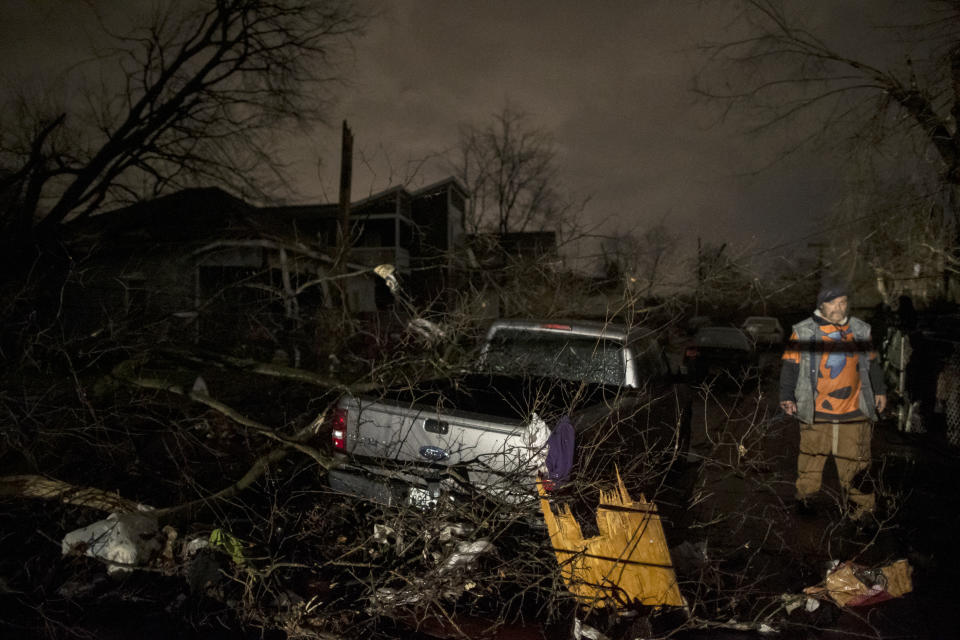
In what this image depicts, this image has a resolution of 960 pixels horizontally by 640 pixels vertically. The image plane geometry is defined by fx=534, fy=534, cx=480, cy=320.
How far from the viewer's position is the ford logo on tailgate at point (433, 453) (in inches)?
130

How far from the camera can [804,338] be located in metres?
4.09

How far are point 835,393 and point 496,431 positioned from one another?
2.67 m

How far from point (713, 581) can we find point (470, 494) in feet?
4.73

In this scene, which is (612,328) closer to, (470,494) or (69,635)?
(470,494)

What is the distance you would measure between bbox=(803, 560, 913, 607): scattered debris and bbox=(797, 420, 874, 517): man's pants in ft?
3.17

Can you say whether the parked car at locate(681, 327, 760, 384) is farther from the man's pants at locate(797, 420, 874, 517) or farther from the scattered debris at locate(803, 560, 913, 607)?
the scattered debris at locate(803, 560, 913, 607)

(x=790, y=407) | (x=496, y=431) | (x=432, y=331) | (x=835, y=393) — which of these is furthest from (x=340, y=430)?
(x=835, y=393)

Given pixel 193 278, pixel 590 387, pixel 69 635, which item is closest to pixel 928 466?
pixel 590 387

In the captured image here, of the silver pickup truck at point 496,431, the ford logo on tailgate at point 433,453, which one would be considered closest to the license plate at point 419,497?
the silver pickup truck at point 496,431

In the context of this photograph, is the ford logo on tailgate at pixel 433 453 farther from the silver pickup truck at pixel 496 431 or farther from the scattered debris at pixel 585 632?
the scattered debris at pixel 585 632

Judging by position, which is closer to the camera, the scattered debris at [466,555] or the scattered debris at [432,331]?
the scattered debris at [466,555]

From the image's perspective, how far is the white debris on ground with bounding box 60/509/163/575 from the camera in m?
3.24

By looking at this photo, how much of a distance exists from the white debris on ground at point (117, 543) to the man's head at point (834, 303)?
497 cm

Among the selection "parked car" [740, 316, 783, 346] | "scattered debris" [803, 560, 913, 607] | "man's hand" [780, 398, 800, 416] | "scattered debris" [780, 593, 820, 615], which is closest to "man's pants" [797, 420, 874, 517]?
"man's hand" [780, 398, 800, 416]
